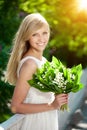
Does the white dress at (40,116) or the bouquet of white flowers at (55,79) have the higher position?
the bouquet of white flowers at (55,79)

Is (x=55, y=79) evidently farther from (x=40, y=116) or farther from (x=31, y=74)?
(x=40, y=116)

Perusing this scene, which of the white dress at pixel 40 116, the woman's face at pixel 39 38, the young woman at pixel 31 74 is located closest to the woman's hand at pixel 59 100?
the young woman at pixel 31 74

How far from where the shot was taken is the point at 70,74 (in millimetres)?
4492

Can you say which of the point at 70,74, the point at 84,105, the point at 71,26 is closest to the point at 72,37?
the point at 71,26

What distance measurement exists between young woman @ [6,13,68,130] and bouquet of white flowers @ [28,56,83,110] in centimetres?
5

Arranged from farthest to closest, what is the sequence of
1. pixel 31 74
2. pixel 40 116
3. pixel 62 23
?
pixel 62 23, pixel 40 116, pixel 31 74

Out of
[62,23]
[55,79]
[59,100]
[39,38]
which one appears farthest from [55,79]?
[62,23]

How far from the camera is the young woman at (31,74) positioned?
438cm

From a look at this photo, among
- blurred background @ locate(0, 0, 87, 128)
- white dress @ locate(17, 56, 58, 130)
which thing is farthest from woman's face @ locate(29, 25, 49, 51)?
→ blurred background @ locate(0, 0, 87, 128)

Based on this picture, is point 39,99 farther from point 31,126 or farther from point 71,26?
point 71,26

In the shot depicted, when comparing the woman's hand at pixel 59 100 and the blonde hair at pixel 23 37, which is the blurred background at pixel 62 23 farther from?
the woman's hand at pixel 59 100

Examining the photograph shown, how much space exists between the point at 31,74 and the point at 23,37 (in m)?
0.28

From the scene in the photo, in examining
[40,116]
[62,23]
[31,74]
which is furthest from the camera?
[62,23]

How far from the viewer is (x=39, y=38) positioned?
14.6 feet
